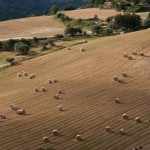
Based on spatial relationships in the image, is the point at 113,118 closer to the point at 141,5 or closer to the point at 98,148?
the point at 98,148

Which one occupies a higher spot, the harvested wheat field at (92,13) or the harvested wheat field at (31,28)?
the harvested wheat field at (92,13)

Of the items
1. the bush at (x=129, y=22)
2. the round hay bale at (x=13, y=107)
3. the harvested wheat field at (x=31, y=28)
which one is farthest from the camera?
the harvested wheat field at (x=31, y=28)

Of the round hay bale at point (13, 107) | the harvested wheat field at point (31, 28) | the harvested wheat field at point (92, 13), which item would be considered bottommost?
the harvested wheat field at point (31, 28)

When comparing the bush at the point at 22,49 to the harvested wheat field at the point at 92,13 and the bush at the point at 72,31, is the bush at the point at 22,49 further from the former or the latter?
the harvested wheat field at the point at 92,13

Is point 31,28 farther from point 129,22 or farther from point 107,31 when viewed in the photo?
point 107,31

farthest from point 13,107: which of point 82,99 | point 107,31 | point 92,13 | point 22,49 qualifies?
point 92,13

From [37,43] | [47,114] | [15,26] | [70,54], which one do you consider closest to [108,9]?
[15,26]

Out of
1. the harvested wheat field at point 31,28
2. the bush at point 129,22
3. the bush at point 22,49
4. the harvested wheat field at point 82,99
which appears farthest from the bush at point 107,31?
the bush at point 22,49

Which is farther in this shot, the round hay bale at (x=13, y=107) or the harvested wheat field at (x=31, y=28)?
the harvested wheat field at (x=31, y=28)
